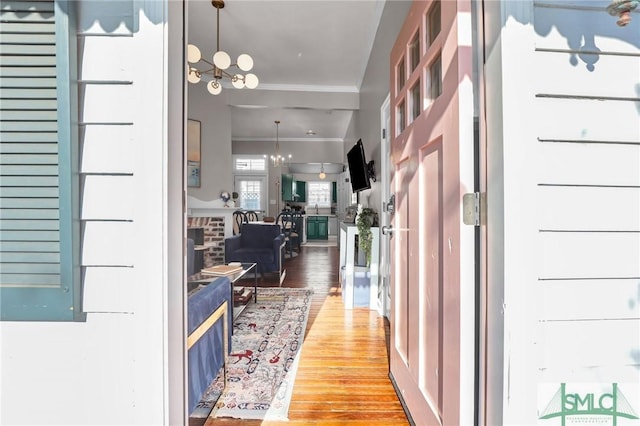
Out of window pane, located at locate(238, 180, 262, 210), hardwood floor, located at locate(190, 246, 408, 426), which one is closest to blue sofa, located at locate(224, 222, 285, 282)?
hardwood floor, located at locate(190, 246, 408, 426)

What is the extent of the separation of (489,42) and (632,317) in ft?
3.13

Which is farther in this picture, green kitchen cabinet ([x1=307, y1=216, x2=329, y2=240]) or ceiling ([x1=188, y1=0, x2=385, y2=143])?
green kitchen cabinet ([x1=307, y1=216, x2=329, y2=240])

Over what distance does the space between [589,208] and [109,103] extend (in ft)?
4.92

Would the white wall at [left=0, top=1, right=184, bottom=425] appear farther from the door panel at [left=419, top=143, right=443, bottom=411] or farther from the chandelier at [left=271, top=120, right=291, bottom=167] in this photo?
the chandelier at [left=271, top=120, right=291, bottom=167]

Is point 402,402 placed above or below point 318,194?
below

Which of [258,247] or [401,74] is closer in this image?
[401,74]

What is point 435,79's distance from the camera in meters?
1.23

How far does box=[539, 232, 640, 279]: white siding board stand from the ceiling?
9.62 ft

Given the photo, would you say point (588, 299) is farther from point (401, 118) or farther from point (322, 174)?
point (322, 174)

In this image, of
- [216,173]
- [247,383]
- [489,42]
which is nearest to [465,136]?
[489,42]

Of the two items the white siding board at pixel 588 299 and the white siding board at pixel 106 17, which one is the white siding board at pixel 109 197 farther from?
the white siding board at pixel 588 299

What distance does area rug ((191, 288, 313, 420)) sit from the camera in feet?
5.32

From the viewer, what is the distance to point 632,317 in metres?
0.88

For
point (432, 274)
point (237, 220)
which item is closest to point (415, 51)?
point (432, 274)
